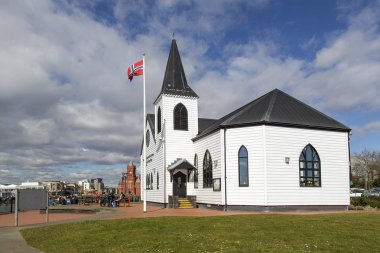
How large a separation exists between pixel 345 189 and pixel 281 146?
18.1ft

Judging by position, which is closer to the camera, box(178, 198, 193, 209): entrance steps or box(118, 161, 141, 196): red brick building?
box(178, 198, 193, 209): entrance steps

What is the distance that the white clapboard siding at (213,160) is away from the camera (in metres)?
26.7

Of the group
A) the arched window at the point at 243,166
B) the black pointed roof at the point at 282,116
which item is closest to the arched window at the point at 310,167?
the black pointed roof at the point at 282,116

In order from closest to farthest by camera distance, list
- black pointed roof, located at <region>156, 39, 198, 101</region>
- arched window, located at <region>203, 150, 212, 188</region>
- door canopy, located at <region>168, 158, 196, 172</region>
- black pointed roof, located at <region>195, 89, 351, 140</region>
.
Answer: black pointed roof, located at <region>195, 89, 351, 140</region>
arched window, located at <region>203, 150, 212, 188</region>
door canopy, located at <region>168, 158, 196, 172</region>
black pointed roof, located at <region>156, 39, 198, 101</region>

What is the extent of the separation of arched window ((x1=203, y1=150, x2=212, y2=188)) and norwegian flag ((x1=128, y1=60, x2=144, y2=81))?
25.3 ft

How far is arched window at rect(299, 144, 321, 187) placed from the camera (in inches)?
993

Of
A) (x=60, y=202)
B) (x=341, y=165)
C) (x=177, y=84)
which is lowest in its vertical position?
(x=60, y=202)

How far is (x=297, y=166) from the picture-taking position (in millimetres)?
25000

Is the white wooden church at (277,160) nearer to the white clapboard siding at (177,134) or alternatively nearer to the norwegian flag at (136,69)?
the white clapboard siding at (177,134)

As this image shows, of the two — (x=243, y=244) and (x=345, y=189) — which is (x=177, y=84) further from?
(x=243, y=244)

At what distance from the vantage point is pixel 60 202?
43.1 metres

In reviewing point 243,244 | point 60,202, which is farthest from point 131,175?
point 243,244

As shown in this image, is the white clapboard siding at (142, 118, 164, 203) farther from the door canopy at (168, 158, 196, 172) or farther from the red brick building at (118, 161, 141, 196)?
the red brick building at (118, 161, 141, 196)

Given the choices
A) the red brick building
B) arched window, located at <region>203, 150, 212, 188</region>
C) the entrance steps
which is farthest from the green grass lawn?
the red brick building
